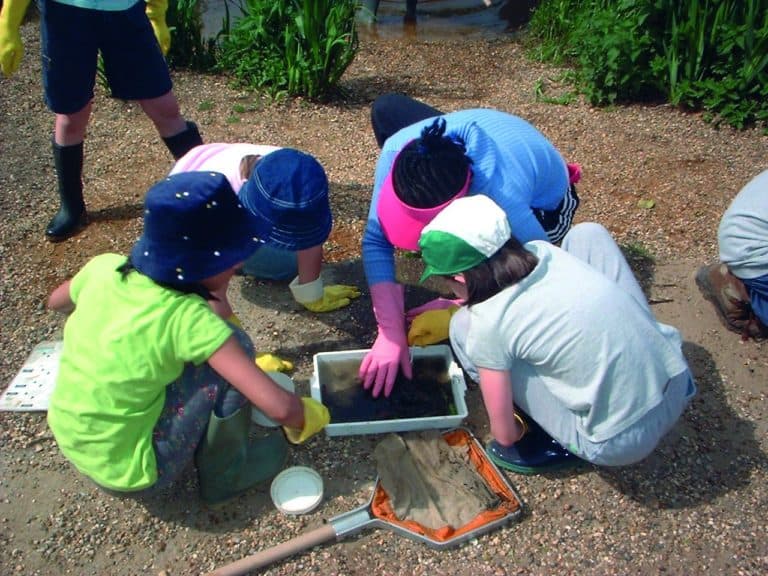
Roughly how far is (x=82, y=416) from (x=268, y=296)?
115 centimetres

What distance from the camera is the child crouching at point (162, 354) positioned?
174 cm

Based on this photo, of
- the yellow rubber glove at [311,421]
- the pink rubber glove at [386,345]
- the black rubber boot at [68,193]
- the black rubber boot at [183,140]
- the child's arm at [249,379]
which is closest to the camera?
the child's arm at [249,379]

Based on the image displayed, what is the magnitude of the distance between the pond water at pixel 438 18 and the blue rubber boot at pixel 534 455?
4506 mm


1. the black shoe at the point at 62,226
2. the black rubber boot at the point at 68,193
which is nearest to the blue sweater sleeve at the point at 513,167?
the black rubber boot at the point at 68,193

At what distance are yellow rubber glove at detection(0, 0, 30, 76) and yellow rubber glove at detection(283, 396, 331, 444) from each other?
6.26 ft

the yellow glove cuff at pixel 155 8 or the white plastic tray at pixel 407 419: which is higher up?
the yellow glove cuff at pixel 155 8

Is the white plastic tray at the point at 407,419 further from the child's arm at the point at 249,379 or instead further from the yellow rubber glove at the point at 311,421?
the child's arm at the point at 249,379

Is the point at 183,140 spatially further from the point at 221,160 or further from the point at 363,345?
the point at 363,345

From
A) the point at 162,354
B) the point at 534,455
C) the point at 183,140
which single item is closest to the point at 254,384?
the point at 162,354

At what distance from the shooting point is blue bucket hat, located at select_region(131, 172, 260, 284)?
5.54 feet

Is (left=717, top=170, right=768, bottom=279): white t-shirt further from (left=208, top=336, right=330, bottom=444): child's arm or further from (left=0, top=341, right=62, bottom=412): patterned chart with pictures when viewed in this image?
(left=0, top=341, right=62, bottom=412): patterned chart with pictures

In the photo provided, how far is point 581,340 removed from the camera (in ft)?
6.01

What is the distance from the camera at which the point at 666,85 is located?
4184 mm

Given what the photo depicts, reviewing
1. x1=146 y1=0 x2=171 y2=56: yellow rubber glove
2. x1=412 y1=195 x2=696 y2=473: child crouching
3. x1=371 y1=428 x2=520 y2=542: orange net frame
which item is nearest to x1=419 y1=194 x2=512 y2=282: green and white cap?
x1=412 y1=195 x2=696 y2=473: child crouching
